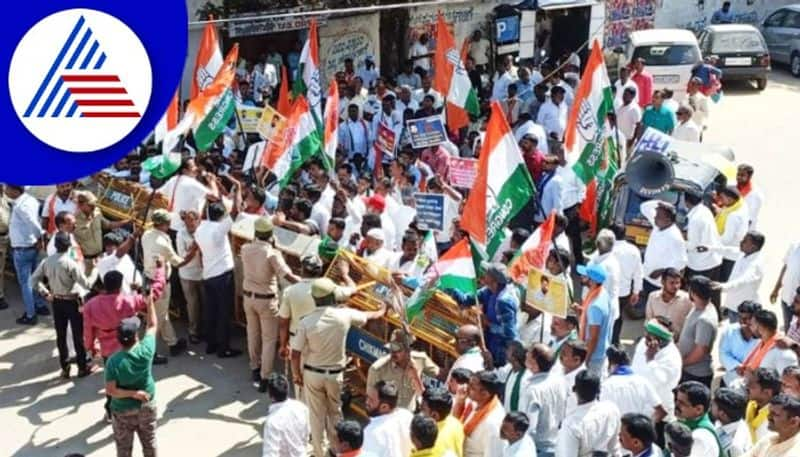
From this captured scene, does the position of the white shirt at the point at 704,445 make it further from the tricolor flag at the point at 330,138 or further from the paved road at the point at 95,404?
the tricolor flag at the point at 330,138

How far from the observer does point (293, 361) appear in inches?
305

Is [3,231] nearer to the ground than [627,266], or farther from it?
nearer to the ground

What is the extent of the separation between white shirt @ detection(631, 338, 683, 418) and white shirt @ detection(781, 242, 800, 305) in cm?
256

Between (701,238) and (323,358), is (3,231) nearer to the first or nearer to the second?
(323,358)

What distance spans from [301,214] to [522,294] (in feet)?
8.72

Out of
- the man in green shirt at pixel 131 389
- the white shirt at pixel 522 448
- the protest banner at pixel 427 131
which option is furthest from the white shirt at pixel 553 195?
the white shirt at pixel 522 448

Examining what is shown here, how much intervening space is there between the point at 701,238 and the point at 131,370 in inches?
217

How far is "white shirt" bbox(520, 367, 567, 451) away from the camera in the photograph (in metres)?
6.32

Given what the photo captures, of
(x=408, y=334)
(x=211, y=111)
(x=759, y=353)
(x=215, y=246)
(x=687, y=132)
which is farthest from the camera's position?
(x=687, y=132)

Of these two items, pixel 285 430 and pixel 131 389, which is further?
pixel 131 389

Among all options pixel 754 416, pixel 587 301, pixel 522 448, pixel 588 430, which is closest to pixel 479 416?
pixel 522 448

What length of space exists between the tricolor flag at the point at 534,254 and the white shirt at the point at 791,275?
261cm

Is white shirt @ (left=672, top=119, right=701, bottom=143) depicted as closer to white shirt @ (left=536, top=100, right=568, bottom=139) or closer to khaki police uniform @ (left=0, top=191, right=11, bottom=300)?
white shirt @ (left=536, top=100, right=568, bottom=139)

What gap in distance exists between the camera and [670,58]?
1889 cm
